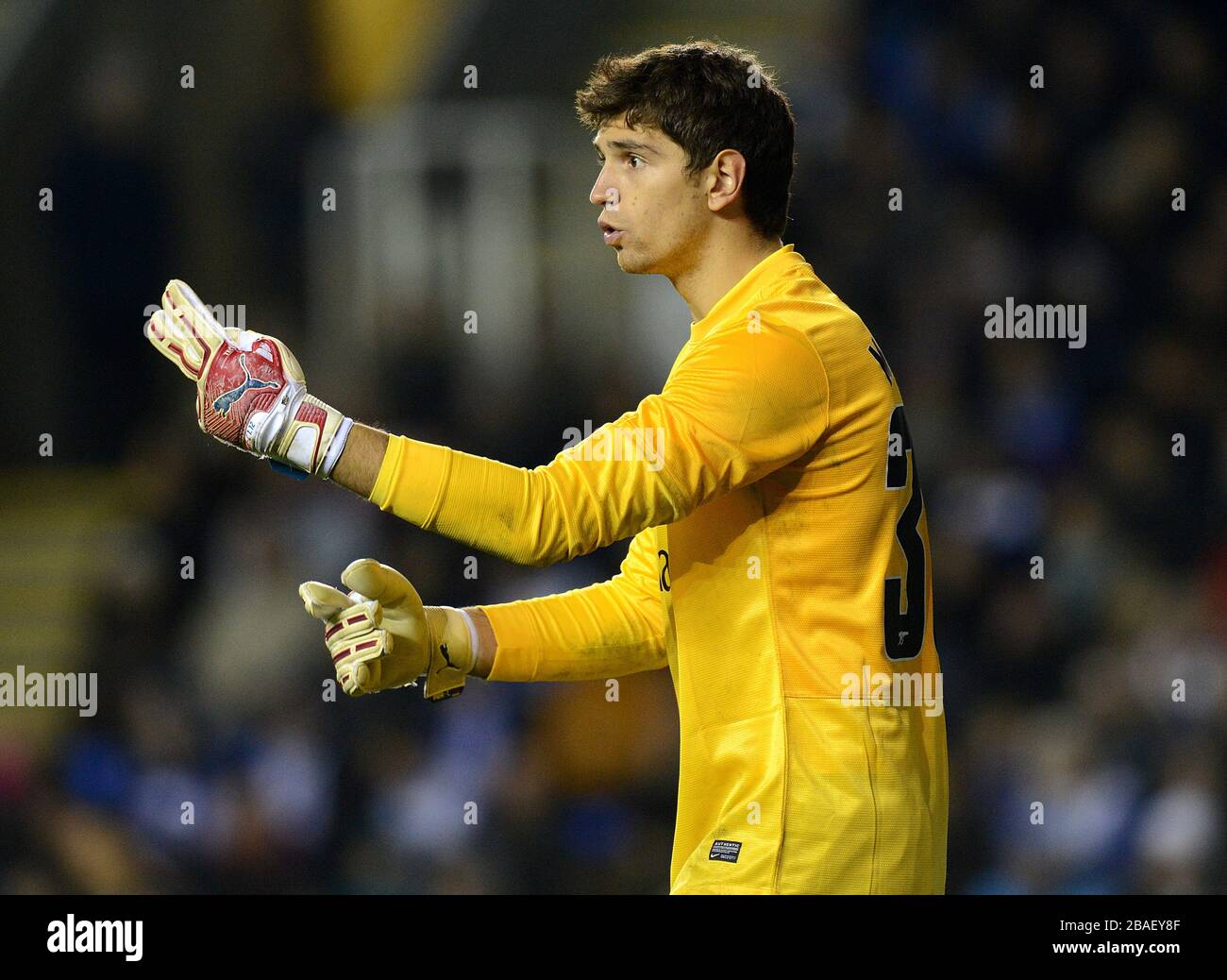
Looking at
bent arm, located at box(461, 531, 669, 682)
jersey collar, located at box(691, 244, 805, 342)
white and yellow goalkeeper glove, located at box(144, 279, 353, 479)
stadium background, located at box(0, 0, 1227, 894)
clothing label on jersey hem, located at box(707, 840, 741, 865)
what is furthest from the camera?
stadium background, located at box(0, 0, 1227, 894)

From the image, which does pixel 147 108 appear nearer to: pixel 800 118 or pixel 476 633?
pixel 800 118

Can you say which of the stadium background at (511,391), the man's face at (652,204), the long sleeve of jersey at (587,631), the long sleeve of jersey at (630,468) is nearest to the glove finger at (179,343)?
the long sleeve of jersey at (630,468)

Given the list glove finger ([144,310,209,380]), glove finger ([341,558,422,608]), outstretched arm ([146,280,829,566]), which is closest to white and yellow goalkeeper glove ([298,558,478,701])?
glove finger ([341,558,422,608])

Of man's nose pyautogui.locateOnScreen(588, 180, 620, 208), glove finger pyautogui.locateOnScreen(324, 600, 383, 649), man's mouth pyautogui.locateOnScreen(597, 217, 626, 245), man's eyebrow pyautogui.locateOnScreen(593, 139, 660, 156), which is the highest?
man's eyebrow pyautogui.locateOnScreen(593, 139, 660, 156)

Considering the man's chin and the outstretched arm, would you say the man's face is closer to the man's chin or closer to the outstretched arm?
the man's chin

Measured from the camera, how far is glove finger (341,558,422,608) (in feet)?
9.68

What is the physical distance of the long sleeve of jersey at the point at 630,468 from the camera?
2.70 meters

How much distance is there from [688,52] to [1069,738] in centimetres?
365

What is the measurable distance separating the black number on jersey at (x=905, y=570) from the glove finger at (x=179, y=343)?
1.23 meters

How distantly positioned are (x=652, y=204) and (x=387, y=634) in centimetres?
93

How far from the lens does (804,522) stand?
2973 millimetres

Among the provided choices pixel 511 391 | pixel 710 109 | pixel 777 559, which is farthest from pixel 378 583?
pixel 511 391

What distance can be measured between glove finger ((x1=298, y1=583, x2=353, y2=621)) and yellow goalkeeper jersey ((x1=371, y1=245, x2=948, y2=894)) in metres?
0.33

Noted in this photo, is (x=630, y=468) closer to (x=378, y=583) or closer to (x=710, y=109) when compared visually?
(x=378, y=583)
